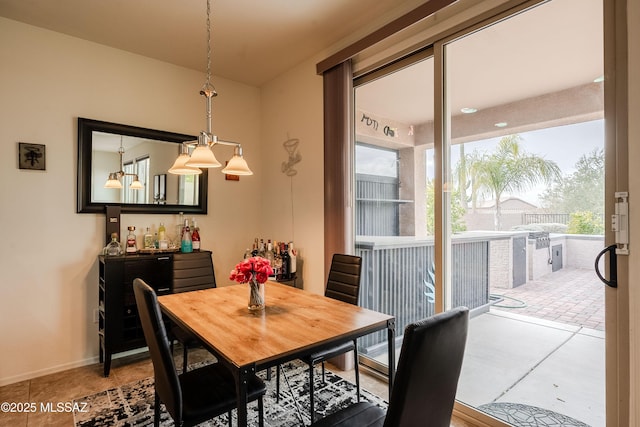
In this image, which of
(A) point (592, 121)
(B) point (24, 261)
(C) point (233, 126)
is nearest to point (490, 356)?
(A) point (592, 121)

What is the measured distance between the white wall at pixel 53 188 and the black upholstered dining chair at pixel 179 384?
5.81 feet

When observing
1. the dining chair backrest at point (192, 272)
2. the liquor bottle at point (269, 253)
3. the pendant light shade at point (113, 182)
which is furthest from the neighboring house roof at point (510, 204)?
the pendant light shade at point (113, 182)

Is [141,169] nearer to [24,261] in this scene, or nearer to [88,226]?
[88,226]

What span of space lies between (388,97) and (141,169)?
2.40m

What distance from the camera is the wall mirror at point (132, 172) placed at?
288cm

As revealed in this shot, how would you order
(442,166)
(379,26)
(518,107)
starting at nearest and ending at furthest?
(518,107)
(442,166)
(379,26)

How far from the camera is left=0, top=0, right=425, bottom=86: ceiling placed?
7.92ft

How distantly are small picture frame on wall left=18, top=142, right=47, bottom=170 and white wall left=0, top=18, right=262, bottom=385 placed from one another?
1.5 inches

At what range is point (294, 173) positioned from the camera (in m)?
3.43

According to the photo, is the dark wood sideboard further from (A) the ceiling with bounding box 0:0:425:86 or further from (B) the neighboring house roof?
(B) the neighboring house roof

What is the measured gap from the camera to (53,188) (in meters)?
2.75

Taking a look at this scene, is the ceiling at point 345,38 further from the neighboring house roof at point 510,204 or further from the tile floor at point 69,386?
the tile floor at point 69,386

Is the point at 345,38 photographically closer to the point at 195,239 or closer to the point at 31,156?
the point at 195,239

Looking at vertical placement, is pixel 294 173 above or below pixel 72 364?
above
